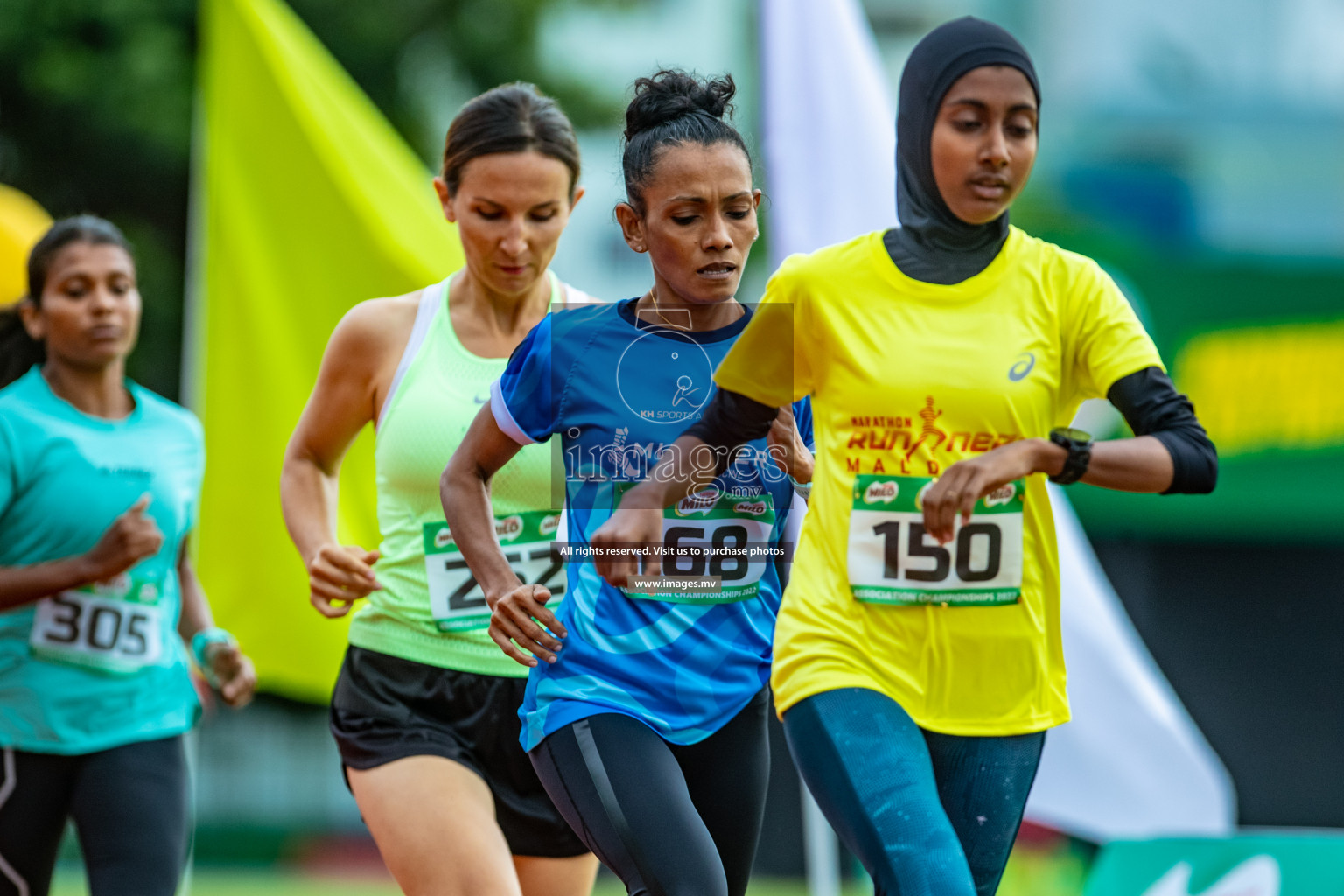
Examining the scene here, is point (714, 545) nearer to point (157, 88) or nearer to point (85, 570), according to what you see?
point (85, 570)

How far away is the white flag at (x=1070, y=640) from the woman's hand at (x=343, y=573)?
240 centimetres

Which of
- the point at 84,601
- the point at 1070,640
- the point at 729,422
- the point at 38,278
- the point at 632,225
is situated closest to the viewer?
the point at 729,422

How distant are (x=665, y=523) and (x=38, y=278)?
8.81ft

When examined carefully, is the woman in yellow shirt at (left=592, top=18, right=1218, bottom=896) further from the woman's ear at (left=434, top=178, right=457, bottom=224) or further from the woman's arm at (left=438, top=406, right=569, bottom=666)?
the woman's ear at (left=434, top=178, right=457, bottom=224)

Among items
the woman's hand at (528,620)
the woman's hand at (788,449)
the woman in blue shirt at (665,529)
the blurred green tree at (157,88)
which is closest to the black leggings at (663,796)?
the woman in blue shirt at (665,529)

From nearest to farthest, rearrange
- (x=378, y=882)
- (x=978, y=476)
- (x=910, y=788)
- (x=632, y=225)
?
(x=978, y=476) < (x=910, y=788) < (x=632, y=225) < (x=378, y=882)

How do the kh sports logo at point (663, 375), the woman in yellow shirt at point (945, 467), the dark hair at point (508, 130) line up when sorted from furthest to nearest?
the dark hair at point (508, 130) → the kh sports logo at point (663, 375) → the woman in yellow shirt at point (945, 467)

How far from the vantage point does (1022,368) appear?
3264 mm

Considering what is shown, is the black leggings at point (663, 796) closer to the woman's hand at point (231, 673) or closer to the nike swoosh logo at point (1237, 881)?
the woman's hand at point (231, 673)

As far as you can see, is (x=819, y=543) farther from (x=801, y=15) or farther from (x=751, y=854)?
(x=801, y=15)

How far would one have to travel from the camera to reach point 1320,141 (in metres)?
18.0

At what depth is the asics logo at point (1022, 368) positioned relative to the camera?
3.26 m

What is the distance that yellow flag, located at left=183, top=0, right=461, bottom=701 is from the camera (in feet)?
22.7

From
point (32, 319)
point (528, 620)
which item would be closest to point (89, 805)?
point (32, 319)
